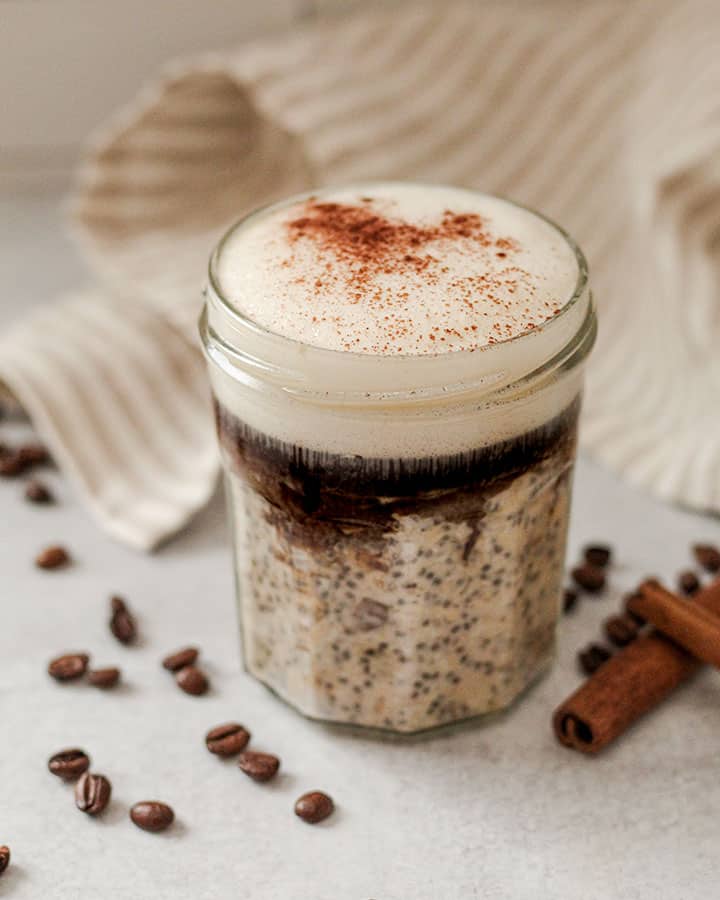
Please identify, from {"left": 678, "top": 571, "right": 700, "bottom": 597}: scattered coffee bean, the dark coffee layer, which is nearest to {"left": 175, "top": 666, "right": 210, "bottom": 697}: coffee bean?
the dark coffee layer

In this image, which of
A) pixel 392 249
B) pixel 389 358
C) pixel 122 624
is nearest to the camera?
pixel 389 358

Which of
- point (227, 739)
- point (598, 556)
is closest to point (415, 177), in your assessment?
point (598, 556)

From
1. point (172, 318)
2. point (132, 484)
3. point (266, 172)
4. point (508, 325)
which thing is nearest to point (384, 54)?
point (266, 172)

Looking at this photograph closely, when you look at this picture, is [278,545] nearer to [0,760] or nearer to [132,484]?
[0,760]

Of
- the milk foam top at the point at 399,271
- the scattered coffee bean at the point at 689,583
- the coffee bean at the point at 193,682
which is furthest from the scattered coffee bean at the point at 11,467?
the scattered coffee bean at the point at 689,583

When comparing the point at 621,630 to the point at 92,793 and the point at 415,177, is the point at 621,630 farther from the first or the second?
the point at 415,177
